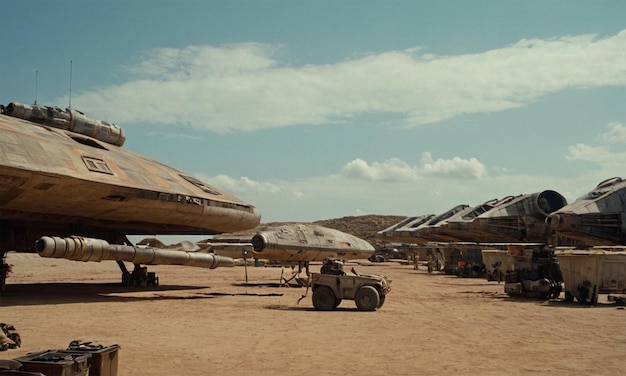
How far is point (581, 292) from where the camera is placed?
64.8 feet

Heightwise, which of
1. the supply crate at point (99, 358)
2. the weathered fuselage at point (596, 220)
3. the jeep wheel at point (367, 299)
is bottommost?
the jeep wheel at point (367, 299)

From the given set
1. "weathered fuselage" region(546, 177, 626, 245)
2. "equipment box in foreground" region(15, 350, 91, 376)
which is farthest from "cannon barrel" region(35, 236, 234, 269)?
"weathered fuselage" region(546, 177, 626, 245)

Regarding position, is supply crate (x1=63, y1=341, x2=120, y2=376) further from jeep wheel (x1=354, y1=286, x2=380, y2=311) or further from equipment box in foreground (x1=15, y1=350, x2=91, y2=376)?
jeep wheel (x1=354, y1=286, x2=380, y2=311)

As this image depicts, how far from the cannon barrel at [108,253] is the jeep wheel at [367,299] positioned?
23.3 feet

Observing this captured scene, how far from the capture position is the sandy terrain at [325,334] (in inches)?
378

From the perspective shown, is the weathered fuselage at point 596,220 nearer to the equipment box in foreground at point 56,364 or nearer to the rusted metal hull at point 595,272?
the rusted metal hull at point 595,272

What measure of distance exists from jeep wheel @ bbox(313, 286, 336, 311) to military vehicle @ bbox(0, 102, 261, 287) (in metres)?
5.91

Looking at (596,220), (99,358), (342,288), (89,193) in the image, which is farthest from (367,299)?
Answer: (596,220)

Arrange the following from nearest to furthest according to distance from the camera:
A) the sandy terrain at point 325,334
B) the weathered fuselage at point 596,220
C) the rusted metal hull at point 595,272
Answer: the sandy terrain at point 325,334 → the rusted metal hull at point 595,272 → the weathered fuselage at point 596,220

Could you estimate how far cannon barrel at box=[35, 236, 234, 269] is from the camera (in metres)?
17.8

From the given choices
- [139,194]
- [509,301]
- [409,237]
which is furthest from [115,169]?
[409,237]

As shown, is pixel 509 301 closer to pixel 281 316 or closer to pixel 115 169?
pixel 281 316

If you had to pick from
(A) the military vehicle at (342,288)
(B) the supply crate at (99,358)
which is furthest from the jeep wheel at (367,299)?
(B) the supply crate at (99,358)

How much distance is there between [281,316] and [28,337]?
6.31 metres
